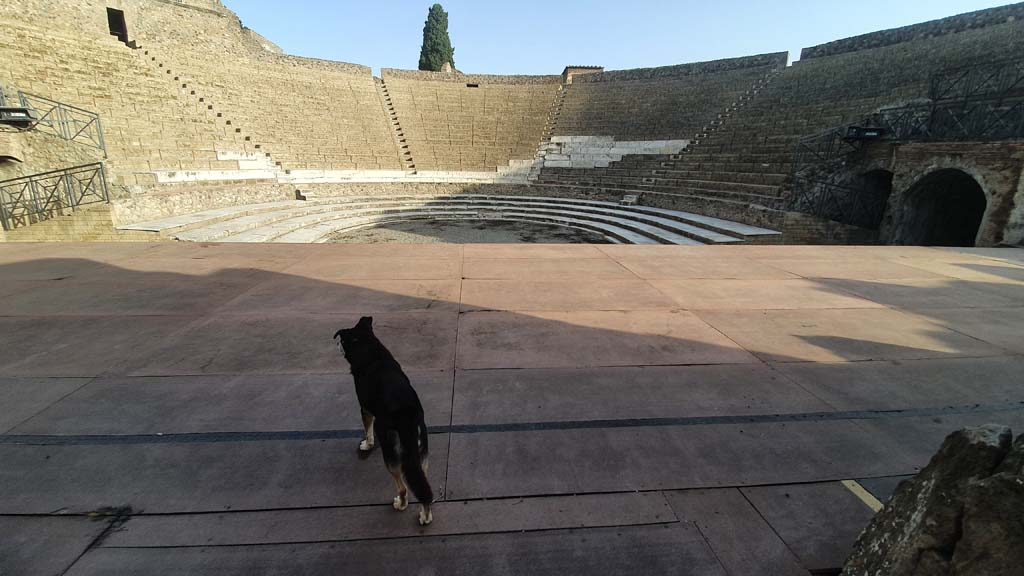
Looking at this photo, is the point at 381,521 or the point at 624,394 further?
the point at 624,394

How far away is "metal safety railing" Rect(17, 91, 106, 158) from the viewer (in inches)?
469

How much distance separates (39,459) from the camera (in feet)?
8.48

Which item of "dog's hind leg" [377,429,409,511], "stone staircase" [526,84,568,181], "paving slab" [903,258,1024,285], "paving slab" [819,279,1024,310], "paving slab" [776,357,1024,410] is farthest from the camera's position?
"stone staircase" [526,84,568,181]

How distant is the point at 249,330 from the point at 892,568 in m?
5.02

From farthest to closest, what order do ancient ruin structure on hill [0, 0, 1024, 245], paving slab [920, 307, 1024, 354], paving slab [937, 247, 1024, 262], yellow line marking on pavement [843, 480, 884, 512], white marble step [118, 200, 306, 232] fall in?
ancient ruin structure on hill [0, 0, 1024, 245] < white marble step [118, 200, 306, 232] < paving slab [937, 247, 1024, 262] < paving slab [920, 307, 1024, 354] < yellow line marking on pavement [843, 480, 884, 512]

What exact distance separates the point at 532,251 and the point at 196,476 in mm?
6393

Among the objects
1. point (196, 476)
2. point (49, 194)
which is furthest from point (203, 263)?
point (49, 194)

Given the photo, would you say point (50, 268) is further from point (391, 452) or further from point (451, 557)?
point (451, 557)

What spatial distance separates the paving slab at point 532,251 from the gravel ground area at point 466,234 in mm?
4653

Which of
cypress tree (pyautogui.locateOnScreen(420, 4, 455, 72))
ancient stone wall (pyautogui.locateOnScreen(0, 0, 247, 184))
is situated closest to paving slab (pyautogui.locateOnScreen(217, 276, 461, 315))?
ancient stone wall (pyautogui.locateOnScreen(0, 0, 247, 184))

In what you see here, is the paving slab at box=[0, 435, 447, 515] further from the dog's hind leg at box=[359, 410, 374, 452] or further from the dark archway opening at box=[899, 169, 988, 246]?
the dark archway opening at box=[899, 169, 988, 246]

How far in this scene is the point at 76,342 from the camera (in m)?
4.07

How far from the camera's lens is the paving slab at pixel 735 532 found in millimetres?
1978

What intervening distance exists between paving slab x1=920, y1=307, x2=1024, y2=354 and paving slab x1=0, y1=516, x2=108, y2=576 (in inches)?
286
